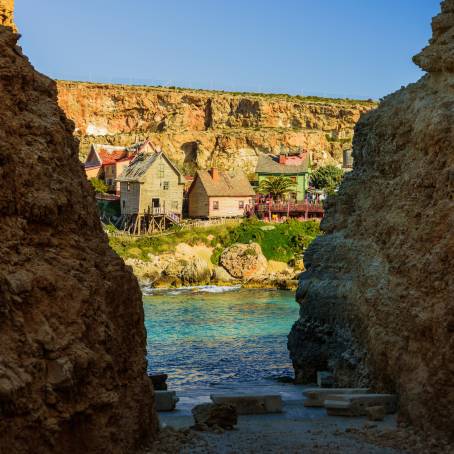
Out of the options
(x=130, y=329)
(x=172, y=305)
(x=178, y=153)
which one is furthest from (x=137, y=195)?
(x=130, y=329)

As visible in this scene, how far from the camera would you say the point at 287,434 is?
1342 cm

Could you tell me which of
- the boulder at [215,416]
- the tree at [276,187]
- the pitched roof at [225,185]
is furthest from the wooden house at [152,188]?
the boulder at [215,416]

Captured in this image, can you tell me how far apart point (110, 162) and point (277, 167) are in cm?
2058

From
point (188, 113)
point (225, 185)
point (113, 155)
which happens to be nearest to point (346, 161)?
point (188, 113)

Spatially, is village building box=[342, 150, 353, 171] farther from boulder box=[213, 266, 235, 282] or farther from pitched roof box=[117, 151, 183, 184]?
boulder box=[213, 266, 235, 282]

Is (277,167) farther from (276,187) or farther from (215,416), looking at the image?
(215,416)

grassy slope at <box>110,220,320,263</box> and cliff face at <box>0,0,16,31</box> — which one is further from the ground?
cliff face at <box>0,0,16,31</box>

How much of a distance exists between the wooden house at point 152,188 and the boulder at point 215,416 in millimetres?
65128

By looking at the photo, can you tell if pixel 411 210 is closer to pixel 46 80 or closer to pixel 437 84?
pixel 437 84

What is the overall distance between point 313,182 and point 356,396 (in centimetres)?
9001

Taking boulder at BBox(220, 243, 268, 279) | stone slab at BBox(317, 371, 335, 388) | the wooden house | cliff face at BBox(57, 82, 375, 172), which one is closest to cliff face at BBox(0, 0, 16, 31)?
stone slab at BBox(317, 371, 335, 388)

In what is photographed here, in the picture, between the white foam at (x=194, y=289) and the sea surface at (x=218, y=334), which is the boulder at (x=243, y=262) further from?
the sea surface at (x=218, y=334)

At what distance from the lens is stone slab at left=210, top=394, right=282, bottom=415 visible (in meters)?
15.4

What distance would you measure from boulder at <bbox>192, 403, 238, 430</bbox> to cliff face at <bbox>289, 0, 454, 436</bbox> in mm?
3084
